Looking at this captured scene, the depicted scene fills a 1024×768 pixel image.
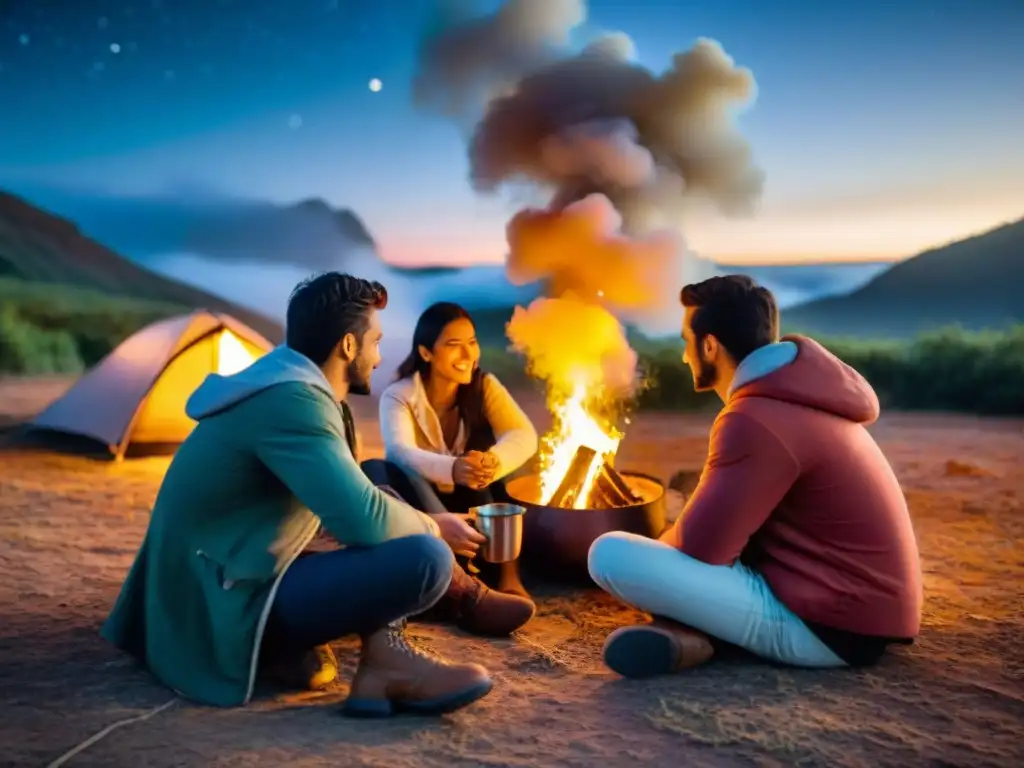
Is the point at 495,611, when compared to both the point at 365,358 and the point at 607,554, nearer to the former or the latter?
the point at 607,554

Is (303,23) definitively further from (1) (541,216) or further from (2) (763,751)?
(2) (763,751)

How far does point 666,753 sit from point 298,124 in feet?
36.0

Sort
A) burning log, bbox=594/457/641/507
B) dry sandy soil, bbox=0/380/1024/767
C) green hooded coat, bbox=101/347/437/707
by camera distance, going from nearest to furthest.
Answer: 1. dry sandy soil, bbox=0/380/1024/767
2. green hooded coat, bbox=101/347/437/707
3. burning log, bbox=594/457/641/507

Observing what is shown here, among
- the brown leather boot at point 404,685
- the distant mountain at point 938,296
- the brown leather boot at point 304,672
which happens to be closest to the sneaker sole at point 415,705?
the brown leather boot at point 404,685

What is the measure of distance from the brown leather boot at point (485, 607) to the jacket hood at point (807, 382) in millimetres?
1064

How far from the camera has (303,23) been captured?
11258 mm

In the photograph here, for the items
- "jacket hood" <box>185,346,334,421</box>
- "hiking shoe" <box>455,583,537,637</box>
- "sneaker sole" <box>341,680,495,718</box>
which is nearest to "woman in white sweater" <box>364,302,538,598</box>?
"hiking shoe" <box>455,583,537,637</box>

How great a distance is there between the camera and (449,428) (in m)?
4.06

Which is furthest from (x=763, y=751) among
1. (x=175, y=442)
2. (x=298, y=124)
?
(x=298, y=124)

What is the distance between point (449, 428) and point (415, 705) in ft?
5.71

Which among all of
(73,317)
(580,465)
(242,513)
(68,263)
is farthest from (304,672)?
(68,263)

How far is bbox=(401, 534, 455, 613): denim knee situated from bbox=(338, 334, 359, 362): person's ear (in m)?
0.58

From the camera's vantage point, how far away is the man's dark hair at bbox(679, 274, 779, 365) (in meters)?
2.84

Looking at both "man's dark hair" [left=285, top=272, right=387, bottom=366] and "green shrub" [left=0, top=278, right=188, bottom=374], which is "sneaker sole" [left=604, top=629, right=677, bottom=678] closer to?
"man's dark hair" [left=285, top=272, right=387, bottom=366]
